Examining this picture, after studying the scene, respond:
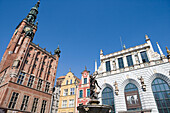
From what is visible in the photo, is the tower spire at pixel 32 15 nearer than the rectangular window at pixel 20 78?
No

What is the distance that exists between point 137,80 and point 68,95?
677 inches

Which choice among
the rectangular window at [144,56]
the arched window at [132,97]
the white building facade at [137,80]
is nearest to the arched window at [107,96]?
the white building facade at [137,80]

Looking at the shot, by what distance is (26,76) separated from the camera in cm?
2802

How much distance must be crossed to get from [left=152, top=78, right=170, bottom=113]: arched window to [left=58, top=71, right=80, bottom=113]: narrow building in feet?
56.9

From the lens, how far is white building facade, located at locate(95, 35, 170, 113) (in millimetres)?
19969

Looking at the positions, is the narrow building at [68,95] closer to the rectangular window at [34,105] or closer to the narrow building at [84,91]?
the narrow building at [84,91]

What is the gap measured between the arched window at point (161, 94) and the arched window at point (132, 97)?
301cm

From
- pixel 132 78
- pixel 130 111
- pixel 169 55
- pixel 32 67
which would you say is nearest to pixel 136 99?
pixel 130 111

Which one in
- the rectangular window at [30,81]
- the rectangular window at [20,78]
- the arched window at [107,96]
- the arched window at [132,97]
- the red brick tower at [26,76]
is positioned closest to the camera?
the arched window at [132,97]

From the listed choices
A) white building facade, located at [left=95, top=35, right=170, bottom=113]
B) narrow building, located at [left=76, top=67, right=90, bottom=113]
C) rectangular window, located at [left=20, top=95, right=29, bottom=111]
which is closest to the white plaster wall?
white building facade, located at [left=95, top=35, right=170, bottom=113]

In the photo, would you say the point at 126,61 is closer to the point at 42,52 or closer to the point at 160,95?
the point at 160,95

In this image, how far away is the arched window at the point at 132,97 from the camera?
69.2ft

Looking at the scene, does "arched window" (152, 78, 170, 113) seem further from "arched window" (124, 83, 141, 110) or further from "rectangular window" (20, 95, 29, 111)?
"rectangular window" (20, 95, 29, 111)

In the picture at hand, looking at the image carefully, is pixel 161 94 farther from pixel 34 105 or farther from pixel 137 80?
pixel 34 105
